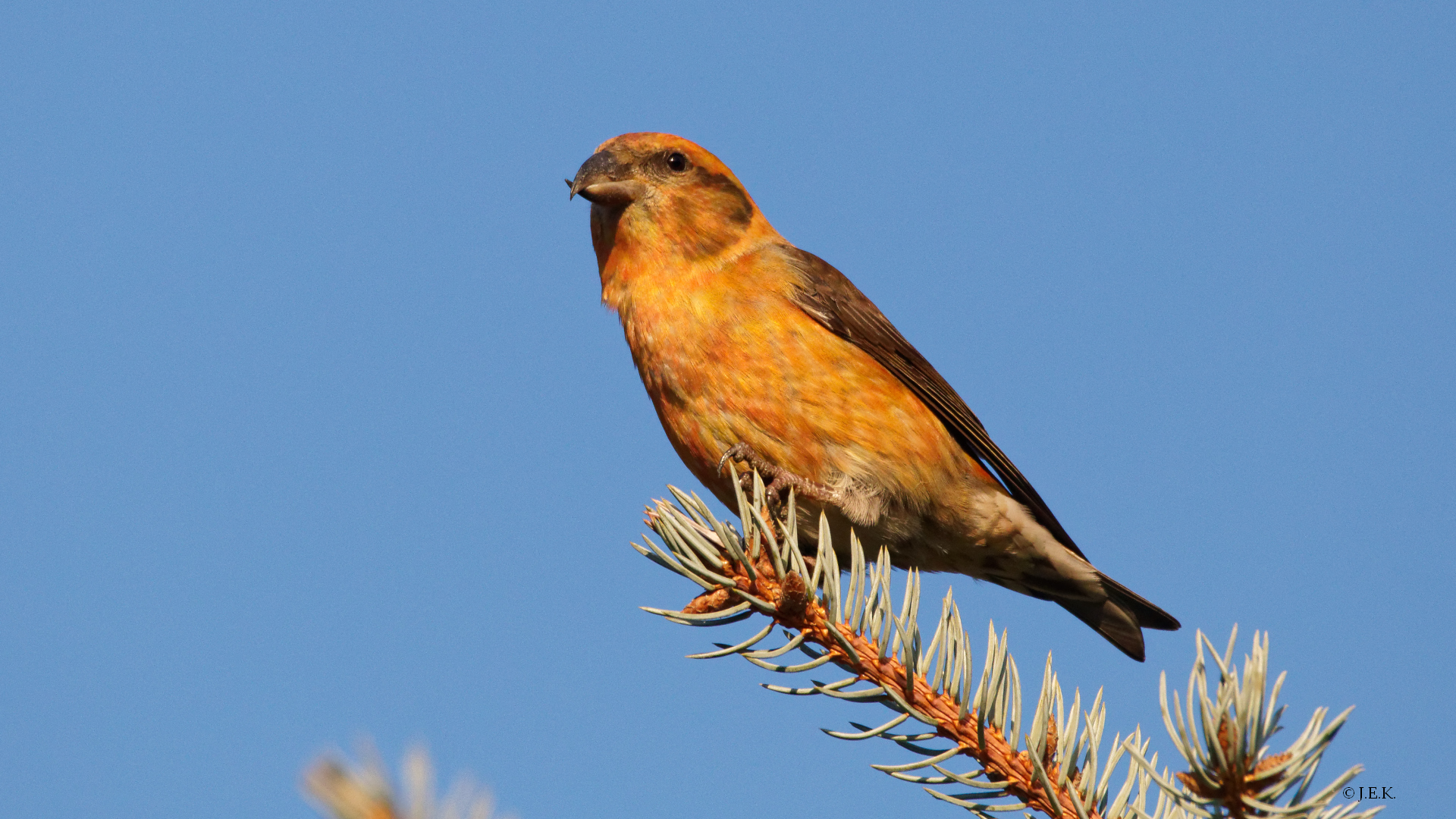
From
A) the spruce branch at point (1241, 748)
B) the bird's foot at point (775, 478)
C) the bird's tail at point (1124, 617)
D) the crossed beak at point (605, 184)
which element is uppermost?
the crossed beak at point (605, 184)

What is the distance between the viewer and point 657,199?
4.92 m

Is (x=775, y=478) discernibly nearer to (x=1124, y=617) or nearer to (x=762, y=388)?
(x=762, y=388)

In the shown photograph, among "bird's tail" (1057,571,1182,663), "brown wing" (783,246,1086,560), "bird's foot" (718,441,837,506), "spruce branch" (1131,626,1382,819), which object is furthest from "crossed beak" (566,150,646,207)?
"spruce branch" (1131,626,1382,819)

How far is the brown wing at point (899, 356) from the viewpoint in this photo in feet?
16.2

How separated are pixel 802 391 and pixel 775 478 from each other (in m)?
0.35

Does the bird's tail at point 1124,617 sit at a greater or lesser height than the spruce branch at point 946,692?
greater

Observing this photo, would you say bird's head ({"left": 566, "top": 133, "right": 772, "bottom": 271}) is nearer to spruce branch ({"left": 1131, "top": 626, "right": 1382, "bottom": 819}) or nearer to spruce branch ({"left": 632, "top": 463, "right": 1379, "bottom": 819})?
spruce branch ({"left": 632, "top": 463, "right": 1379, "bottom": 819})

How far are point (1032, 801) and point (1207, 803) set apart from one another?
55cm

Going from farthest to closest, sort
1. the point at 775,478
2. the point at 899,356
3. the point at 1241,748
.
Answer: the point at 899,356 → the point at 775,478 → the point at 1241,748

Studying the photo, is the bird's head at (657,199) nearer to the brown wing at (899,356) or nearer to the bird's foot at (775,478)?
the brown wing at (899,356)

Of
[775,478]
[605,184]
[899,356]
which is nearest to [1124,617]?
[899,356]

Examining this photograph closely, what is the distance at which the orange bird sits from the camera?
4387 millimetres

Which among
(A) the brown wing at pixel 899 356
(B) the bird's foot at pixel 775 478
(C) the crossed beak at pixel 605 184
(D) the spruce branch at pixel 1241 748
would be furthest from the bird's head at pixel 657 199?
(D) the spruce branch at pixel 1241 748

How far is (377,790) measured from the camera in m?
1.01
